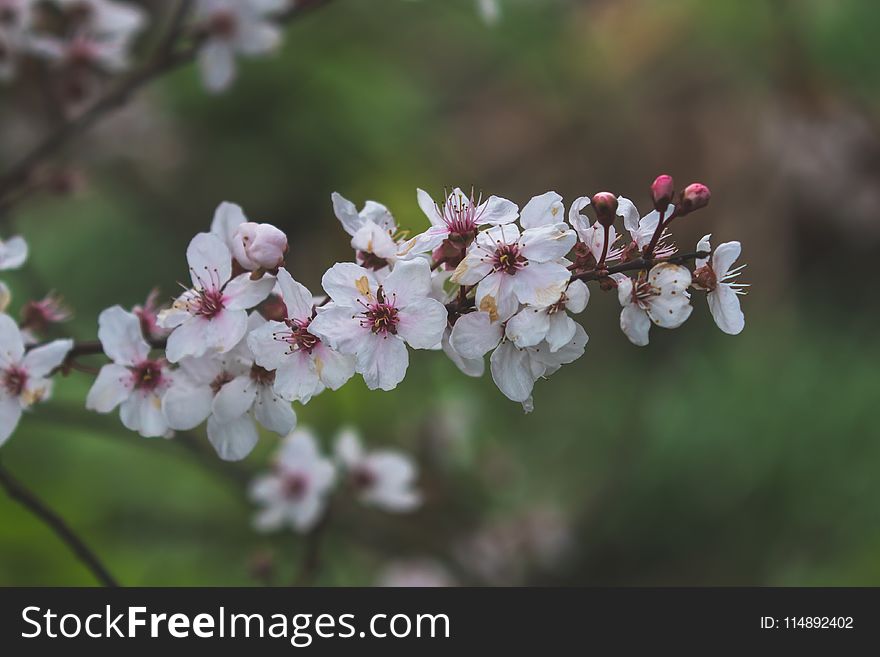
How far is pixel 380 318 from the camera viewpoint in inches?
46.8

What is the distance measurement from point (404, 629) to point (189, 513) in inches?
80.5

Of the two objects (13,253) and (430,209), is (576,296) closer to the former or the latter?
(430,209)

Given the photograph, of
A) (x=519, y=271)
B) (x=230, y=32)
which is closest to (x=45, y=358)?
(x=519, y=271)

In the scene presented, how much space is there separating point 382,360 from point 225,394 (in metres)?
0.25

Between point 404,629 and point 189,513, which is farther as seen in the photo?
point 189,513

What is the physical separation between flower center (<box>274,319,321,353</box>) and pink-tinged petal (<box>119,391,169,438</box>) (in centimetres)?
25

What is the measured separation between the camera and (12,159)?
4250mm

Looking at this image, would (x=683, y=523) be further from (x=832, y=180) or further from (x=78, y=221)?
(x=78, y=221)

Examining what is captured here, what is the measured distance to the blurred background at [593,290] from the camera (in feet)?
10.6

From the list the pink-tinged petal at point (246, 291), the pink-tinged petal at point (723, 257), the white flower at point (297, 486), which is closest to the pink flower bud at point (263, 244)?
the pink-tinged petal at point (246, 291)

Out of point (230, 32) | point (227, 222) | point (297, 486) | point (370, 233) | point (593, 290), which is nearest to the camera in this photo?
point (370, 233)

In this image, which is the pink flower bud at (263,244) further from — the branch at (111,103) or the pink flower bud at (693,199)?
the branch at (111,103)

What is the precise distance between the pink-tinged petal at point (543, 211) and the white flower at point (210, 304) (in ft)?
1.25

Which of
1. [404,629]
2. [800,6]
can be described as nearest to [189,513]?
[404,629]
